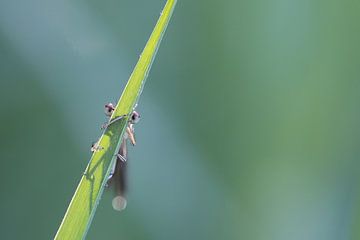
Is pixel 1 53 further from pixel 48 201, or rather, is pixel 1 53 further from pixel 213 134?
pixel 213 134

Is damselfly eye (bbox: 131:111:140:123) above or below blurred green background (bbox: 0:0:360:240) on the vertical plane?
below

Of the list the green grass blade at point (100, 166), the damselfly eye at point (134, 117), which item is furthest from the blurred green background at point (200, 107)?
the green grass blade at point (100, 166)

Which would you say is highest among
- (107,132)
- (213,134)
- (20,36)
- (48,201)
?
(20,36)

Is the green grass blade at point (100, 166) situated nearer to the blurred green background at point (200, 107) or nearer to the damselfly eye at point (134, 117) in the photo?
the damselfly eye at point (134, 117)

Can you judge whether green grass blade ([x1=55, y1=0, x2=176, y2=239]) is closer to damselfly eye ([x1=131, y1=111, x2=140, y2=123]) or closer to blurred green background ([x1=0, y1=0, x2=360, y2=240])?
damselfly eye ([x1=131, y1=111, x2=140, y2=123])

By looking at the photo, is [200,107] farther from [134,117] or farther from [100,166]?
[100,166]

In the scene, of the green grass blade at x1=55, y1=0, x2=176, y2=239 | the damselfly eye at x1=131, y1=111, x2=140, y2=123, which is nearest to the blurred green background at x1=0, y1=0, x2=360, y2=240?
the damselfly eye at x1=131, y1=111, x2=140, y2=123

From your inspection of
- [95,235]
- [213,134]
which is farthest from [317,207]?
[95,235]
